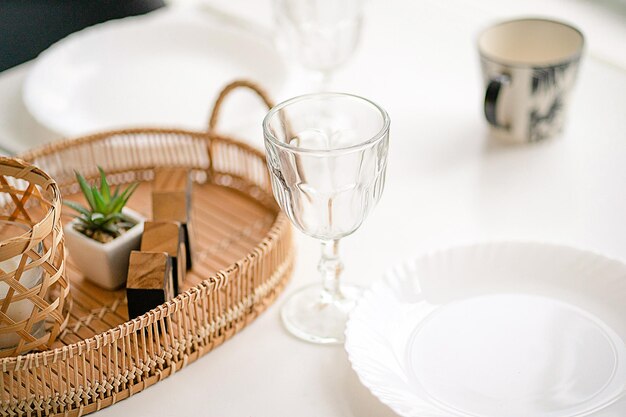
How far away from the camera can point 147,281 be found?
0.69 m

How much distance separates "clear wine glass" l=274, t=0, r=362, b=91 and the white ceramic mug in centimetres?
15

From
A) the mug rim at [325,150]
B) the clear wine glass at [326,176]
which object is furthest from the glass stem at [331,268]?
the mug rim at [325,150]

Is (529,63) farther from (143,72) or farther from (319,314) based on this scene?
(143,72)

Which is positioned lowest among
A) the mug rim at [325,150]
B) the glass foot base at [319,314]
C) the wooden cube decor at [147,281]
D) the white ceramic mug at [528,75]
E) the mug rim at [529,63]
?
the glass foot base at [319,314]

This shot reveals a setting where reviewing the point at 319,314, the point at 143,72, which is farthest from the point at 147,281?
the point at 143,72

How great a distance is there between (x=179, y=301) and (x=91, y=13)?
1749 mm

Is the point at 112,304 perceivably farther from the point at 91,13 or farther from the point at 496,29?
the point at 91,13

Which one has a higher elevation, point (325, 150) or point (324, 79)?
point (325, 150)

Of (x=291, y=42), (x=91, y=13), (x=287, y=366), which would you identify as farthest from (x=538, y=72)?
(x=91, y=13)

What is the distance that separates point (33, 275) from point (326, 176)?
0.24m

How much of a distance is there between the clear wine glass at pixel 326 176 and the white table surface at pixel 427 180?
3 cm

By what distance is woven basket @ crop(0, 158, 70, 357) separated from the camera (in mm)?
623

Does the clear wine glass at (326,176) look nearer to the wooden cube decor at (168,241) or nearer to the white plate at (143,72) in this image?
the wooden cube decor at (168,241)

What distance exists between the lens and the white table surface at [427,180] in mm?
682
